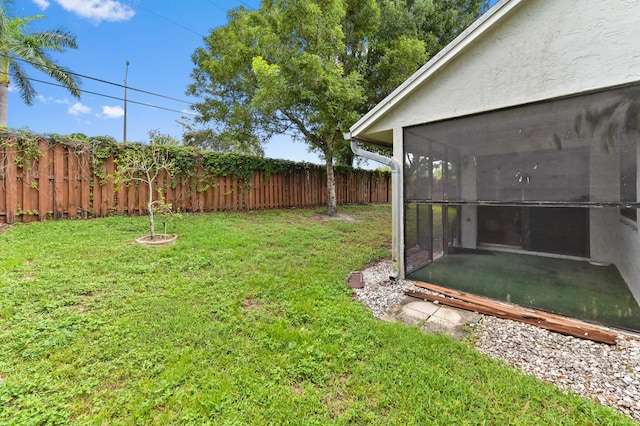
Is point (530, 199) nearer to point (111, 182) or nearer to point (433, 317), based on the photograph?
point (433, 317)

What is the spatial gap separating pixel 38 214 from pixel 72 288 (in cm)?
439

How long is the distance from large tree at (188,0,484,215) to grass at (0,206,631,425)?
580 centimetres

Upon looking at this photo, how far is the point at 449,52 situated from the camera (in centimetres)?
344

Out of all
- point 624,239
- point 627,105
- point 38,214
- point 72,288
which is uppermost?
point 627,105

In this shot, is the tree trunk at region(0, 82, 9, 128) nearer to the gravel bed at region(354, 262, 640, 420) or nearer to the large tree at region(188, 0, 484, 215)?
the large tree at region(188, 0, 484, 215)

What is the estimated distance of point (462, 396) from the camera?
1.81 meters

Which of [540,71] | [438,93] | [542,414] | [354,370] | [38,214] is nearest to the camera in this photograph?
[542,414]

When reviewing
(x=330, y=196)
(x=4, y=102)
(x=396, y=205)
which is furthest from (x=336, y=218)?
(x=4, y=102)

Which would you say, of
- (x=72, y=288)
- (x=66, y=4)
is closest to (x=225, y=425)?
(x=72, y=288)

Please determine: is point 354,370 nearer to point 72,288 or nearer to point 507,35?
point 72,288

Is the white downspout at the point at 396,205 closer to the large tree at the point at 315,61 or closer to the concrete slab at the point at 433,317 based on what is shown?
the concrete slab at the point at 433,317

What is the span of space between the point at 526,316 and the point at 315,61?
23.6 ft

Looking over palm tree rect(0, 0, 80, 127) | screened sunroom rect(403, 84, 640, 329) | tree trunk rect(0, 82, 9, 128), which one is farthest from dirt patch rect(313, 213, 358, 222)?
tree trunk rect(0, 82, 9, 128)

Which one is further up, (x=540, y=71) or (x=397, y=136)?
(x=540, y=71)
